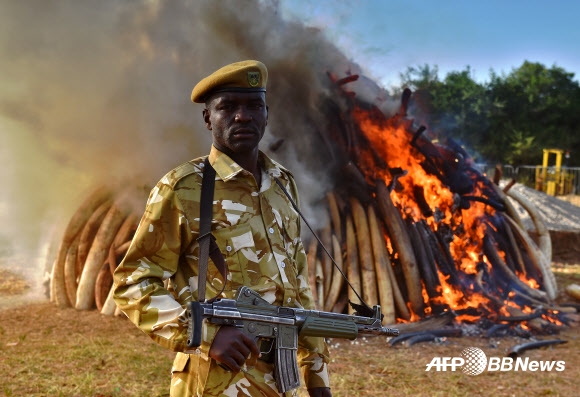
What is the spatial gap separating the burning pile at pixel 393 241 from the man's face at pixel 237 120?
443cm

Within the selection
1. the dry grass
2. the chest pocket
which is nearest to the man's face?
the chest pocket

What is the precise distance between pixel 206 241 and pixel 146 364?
3.45 metres

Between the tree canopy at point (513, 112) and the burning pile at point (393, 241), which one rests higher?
the tree canopy at point (513, 112)

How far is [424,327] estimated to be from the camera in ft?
20.5

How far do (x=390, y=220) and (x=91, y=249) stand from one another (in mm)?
3603

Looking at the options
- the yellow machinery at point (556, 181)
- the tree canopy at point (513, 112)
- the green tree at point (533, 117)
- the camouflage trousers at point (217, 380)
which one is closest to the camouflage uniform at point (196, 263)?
the camouflage trousers at point (217, 380)

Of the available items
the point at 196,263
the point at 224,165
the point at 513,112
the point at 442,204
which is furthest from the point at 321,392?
the point at 513,112

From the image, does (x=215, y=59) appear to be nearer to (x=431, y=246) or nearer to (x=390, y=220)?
(x=390, y=220)

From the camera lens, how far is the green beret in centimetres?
207

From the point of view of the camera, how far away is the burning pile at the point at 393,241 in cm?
658

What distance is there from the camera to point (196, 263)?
6.54 feet

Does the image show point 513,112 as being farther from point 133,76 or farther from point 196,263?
point 196,263

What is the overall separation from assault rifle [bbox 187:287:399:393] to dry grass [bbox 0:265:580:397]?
2.58m

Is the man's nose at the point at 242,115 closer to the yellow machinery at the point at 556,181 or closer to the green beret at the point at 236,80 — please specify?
the green beret at the point at 236,80
